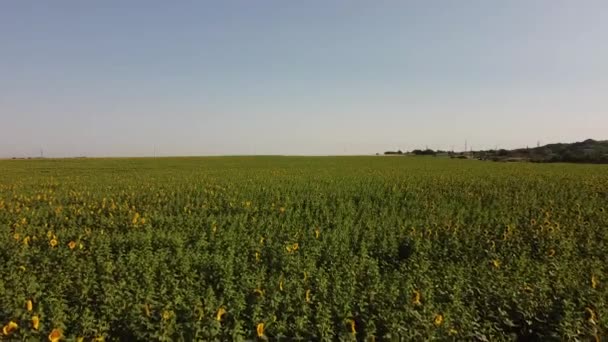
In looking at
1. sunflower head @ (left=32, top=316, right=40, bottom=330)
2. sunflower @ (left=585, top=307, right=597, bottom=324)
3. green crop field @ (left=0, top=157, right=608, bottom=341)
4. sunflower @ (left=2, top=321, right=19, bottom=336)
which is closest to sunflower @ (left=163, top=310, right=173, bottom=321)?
green crop field @ (left=0, top=157, right=608, bottom=341)

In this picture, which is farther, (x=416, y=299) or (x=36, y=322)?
(x=416, y=299)

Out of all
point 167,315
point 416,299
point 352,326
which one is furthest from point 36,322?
point 416,299

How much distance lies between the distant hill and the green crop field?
173 feet

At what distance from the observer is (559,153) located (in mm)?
73875

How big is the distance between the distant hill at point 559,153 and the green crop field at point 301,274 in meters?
52.7

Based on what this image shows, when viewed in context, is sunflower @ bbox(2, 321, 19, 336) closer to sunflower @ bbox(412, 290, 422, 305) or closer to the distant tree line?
sunflower @ bbox(412, 290, 422, 305)

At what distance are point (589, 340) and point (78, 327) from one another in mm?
4863

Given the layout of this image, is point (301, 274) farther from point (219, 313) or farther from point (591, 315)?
point (591, 315)

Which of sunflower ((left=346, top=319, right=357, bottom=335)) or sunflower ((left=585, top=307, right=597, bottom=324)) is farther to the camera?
sunflower ((left=585, top=307, right=597, bottom=324))

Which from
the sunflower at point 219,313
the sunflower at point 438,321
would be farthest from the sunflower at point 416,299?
the sunflower at point 219,313

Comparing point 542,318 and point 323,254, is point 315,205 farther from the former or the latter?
point 542,318

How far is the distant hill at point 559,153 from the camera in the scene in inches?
2219

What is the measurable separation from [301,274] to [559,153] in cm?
8199

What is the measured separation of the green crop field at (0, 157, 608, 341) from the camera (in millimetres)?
3994
